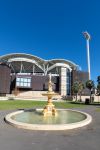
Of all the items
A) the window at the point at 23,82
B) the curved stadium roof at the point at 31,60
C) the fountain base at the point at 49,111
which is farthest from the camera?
the curved stadium roof at the point at 31,60

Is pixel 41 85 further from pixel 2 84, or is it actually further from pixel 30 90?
pixel 2 84

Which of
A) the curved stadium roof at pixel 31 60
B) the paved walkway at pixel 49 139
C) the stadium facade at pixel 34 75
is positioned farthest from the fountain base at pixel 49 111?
the curved stadium roof at pixel 31 60

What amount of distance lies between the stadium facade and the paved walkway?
67077mm

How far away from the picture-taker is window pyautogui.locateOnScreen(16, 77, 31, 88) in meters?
88.4

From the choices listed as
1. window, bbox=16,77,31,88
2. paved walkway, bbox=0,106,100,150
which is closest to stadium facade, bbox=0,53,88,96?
window, bbox=16,77,31,88

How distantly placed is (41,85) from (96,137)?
8240 cm

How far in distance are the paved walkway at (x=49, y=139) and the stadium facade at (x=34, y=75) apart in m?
67.1

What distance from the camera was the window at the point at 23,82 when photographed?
88363 millimetres

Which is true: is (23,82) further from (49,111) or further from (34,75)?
(49,111)

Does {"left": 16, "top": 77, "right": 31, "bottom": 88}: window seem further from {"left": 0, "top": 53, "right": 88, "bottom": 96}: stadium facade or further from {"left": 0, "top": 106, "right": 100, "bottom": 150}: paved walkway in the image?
{"left": 0, "top": 106, "right": 100, "bottom": 150}: paved walkway

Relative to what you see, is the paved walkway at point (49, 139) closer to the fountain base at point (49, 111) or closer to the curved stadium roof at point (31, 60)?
the fountain base at point (49, 111)

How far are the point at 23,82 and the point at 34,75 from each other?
278 inches

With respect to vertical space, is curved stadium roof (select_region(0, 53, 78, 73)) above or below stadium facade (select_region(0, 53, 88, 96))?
above

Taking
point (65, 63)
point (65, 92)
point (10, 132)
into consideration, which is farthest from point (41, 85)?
point (10, 132)
